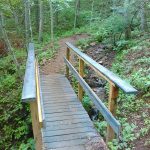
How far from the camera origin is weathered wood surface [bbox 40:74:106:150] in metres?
4.94

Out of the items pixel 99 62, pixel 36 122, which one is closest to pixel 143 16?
pixel 99 62

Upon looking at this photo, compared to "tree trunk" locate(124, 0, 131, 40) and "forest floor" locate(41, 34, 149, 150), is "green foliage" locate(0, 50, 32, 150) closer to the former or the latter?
"forest floor" locate(41, 34, 149, 150)

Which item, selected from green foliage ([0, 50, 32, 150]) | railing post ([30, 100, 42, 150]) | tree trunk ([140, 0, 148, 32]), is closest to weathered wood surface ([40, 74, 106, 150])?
railing post ([30, 100, 42, 150])

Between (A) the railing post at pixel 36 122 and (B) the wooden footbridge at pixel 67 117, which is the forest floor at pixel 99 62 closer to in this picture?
(B) the wooden footbridge at pixel 67 117

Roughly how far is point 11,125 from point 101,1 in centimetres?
2180

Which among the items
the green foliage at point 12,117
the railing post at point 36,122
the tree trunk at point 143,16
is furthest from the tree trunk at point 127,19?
the railing post at point 36,122

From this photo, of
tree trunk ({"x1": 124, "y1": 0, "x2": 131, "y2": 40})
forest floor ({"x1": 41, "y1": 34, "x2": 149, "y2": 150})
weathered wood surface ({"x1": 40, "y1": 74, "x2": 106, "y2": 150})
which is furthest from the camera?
tree trunk ({"x1": 124, "y1": 0, "x2": 131, "y2": 40})

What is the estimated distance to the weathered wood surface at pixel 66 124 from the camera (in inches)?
195

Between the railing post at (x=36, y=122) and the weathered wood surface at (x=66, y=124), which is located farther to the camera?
the weathered wood surface at (x=66, y=124)

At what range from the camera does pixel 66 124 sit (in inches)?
226

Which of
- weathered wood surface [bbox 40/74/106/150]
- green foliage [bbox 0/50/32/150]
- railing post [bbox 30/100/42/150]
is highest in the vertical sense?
railing post [bbox 30/100/42/150]

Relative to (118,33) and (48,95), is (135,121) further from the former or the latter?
(118,33)

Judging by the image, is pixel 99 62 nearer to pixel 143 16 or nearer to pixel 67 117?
pixel 143 16

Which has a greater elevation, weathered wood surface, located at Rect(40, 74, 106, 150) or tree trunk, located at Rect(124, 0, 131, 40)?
tree trunk, located at Rect(124, 0, 131, 40)
